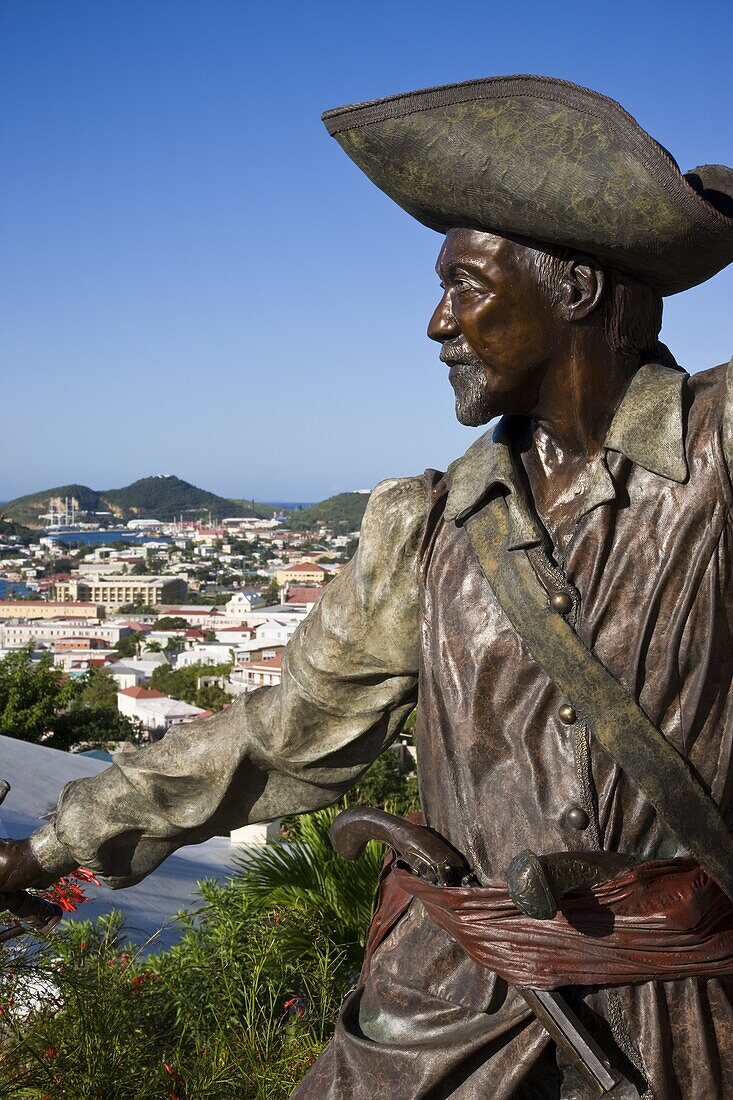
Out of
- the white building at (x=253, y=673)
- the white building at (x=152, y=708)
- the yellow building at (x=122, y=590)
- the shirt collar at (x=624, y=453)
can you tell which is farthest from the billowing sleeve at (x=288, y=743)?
the yellow building at (x=122, y=590)

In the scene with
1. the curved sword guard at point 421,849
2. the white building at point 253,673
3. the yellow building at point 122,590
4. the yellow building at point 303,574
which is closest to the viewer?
the curved sword guard at point 421,849

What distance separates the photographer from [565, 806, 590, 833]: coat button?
1.91 metres

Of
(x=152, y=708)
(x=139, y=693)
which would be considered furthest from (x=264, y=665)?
(x=152, y=708)

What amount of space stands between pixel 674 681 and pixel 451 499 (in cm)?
49

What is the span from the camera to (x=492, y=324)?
1.98m

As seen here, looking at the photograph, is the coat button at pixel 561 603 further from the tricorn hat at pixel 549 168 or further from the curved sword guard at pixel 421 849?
the tricorn hat at pixel 549 168

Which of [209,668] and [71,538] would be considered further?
→ [71,538]

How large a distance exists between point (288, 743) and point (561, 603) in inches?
24.6

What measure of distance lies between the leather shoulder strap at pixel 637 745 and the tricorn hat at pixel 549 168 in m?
0.59

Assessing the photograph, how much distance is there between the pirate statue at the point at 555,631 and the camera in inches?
72.8

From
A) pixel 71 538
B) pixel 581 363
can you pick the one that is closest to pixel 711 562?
pixel 581 363

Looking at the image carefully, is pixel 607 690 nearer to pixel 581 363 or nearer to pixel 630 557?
pixel 630 557

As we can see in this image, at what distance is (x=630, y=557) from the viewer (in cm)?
194

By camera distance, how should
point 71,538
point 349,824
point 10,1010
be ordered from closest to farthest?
point 349,824
point 10,1010
point 71,538
